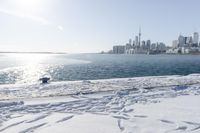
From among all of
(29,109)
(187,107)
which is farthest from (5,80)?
(187,107)

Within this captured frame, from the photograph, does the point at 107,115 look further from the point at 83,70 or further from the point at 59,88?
the point at 83,70

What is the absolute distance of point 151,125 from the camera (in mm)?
7656

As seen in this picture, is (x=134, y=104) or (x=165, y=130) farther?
(x=134, y=104)

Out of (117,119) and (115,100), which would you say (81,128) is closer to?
(117,119)

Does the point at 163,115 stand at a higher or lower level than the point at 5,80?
higher

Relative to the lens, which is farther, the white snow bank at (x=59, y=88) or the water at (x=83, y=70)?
the water at (x=83, y=70)

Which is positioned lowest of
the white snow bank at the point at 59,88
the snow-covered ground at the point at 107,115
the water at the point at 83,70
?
the water at the point at 83,70

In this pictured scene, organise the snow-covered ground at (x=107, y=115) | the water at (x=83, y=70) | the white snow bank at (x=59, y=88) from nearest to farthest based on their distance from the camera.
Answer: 1. the snow-covered ground at (x=107, y=115)
2. the white snow bank at (x=59, y=88)
3. the water at (x=83, y=70)

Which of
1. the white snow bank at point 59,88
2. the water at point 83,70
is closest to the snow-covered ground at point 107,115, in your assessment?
the white snow bank at point 59,88

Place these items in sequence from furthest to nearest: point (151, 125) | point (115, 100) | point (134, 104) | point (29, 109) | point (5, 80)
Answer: point (5, 80), point (115, 100), point (134, 104), point (29, 109), point (151, 125)

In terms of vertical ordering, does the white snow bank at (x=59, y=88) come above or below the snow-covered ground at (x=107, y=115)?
below

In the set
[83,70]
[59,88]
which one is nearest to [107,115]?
[59,88]

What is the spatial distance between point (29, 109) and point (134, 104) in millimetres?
4322

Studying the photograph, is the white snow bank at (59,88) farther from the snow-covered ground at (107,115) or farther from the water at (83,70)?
the water at (83,70)
